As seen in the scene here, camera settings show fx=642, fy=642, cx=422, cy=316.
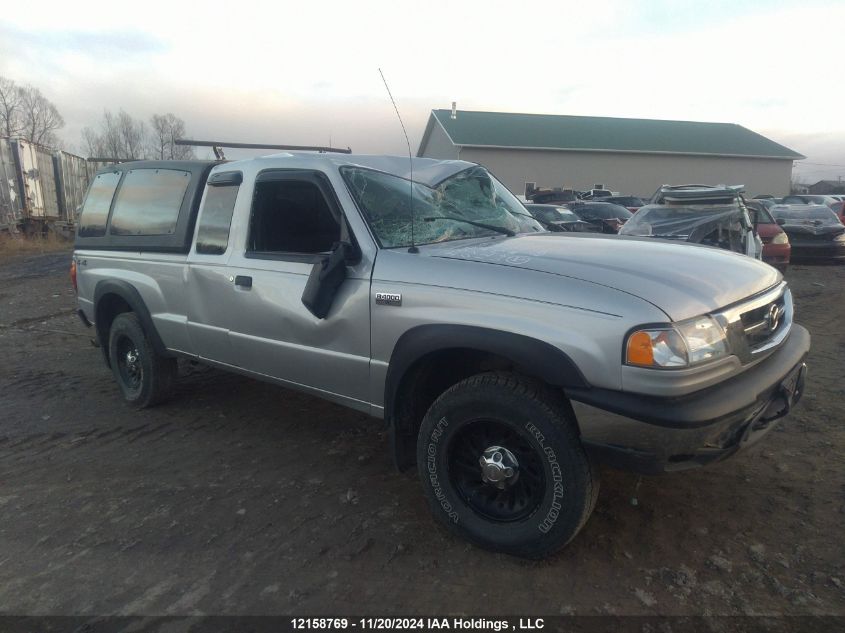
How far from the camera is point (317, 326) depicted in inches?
141

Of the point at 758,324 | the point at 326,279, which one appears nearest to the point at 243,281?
the point at 326,279

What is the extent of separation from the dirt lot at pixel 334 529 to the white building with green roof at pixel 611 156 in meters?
33.3

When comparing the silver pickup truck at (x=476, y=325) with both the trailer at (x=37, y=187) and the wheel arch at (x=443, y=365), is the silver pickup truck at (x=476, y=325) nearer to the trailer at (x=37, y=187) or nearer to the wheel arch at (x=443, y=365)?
the wheel arch at (x=443, y=365)

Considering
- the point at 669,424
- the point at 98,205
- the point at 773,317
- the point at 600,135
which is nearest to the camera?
the point at 669,424

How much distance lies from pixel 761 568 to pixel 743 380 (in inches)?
33.3

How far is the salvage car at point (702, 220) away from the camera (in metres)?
8.27

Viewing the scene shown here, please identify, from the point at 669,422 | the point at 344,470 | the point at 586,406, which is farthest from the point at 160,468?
the point at 669,422

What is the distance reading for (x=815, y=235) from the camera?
12.4 meters

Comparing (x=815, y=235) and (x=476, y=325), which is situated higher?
(x=476, y=325)

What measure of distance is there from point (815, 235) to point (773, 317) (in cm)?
1115

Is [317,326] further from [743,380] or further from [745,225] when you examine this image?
[745,225]

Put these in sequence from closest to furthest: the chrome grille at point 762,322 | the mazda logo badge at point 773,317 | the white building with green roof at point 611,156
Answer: the chrome grille at point 762,322, the mazda logo badge at point 773,317, the white building with green roof at point 611,156

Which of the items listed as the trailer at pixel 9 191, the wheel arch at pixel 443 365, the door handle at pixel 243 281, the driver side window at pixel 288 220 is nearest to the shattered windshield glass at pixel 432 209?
the driver side window at pixel 288 220

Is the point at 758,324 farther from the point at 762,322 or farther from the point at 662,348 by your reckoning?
the point at 662,348
